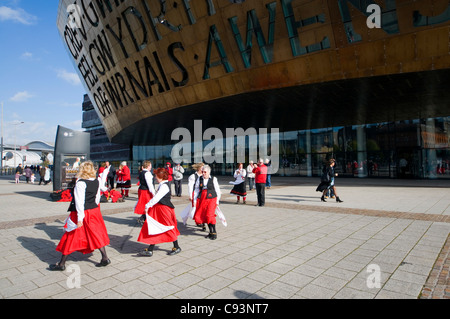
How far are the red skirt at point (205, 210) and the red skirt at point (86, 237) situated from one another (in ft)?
7.90

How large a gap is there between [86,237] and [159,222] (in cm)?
125

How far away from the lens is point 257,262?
15.7 ft

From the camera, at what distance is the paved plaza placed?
370 centimetres

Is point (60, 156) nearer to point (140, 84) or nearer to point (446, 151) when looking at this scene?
point (140, 84)

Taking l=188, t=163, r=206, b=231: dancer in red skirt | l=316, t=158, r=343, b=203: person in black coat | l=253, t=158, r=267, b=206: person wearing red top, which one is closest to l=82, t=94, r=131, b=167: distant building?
l=253, t=158, r=267, b=206: person wearing red top

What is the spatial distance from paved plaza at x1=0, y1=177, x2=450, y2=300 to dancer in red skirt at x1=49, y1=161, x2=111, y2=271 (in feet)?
1.17

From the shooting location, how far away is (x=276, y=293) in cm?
361

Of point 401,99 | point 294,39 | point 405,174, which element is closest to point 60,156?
point 294,39

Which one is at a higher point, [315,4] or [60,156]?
[315,4]

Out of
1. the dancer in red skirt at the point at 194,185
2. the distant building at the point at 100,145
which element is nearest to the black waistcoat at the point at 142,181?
the dancer in red skirt at the point at 194,185

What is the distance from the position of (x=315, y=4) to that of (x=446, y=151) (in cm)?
1821

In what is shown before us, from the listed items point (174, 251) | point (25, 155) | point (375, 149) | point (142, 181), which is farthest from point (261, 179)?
point (25, 155)

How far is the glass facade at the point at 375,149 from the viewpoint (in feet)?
76.7
